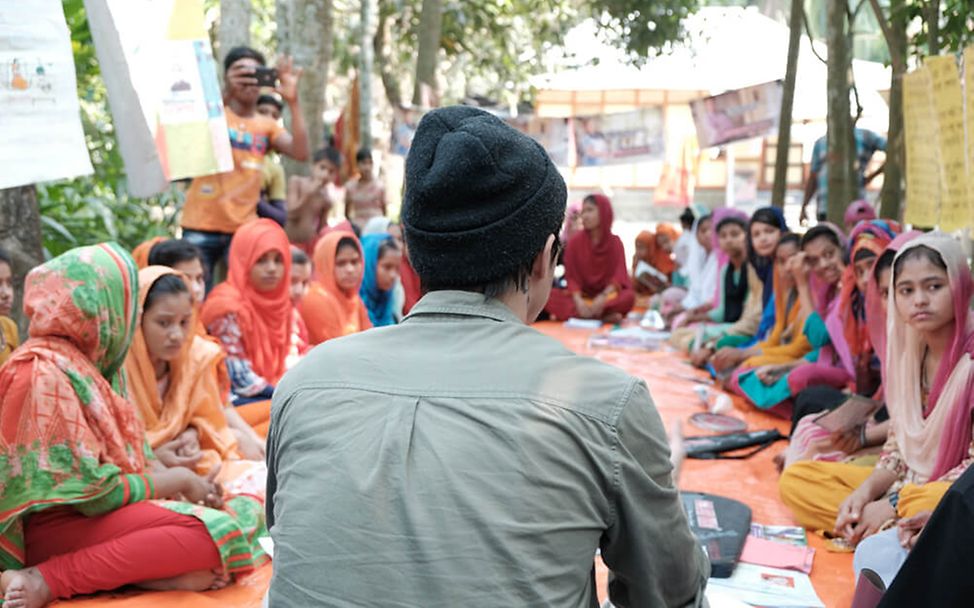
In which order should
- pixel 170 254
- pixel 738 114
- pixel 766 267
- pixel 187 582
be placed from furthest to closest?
1. pixel 738 114
2. pixel 766 267
3. pixel 170 254
4. pixel 187 582

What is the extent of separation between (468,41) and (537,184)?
40.6 ft

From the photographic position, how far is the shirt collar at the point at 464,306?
49.7 inches

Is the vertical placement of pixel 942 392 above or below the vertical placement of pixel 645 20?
below

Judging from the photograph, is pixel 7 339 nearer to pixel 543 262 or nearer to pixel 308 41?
pixel 543 262

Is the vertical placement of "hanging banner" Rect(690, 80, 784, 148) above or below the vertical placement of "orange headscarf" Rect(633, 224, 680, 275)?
above

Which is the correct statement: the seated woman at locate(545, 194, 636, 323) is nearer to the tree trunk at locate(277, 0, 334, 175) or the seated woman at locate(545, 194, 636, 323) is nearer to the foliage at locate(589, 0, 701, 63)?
the tree trunk at locate(277, 0, 334, 175)

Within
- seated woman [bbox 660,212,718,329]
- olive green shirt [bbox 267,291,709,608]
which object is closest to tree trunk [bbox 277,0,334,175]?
seated woman [bbox 660,212,718,329]

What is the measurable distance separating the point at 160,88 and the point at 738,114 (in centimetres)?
690

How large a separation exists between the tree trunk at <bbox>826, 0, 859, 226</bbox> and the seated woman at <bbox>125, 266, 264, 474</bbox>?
13.7 ft

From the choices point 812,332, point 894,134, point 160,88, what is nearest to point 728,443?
point 812,332

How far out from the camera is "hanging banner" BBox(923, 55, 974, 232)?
328 centimetres

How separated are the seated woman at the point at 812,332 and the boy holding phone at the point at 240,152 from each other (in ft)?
8.98

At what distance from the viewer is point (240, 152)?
17.1ft

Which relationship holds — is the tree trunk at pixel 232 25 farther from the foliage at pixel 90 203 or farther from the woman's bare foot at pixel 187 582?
the woman's bare foot at pixel 187 582
